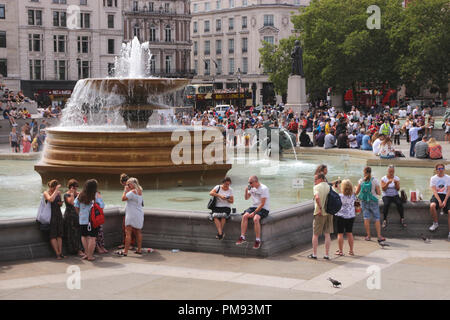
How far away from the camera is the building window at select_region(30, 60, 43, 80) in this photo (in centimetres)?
7550

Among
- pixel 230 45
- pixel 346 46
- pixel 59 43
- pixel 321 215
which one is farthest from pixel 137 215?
pixel 230 45

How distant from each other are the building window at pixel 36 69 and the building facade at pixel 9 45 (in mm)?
2260

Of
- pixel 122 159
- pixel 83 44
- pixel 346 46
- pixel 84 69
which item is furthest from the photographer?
pixel 84 69

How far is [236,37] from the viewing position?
100062 millimetres

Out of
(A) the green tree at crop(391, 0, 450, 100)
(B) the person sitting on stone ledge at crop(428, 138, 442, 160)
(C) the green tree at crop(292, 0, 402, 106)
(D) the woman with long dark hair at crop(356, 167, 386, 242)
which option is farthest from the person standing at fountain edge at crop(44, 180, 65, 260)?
(A) the green tree at crop(391, 0, 450, 100)

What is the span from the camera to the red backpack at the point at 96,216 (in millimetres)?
11055

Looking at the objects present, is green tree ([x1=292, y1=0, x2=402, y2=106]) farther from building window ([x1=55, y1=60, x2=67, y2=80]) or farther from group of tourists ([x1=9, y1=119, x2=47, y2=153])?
group of tourists ([x1=9, y1=119, x2=47, y2=153])

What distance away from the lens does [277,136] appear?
25000mm

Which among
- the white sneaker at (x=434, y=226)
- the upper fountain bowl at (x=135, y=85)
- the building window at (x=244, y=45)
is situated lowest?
the white sneaker at (x=434, y=226)

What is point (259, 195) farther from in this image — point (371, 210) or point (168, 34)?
point (168, 34)

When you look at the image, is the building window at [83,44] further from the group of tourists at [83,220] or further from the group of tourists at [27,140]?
the group of tourists at [83,220]

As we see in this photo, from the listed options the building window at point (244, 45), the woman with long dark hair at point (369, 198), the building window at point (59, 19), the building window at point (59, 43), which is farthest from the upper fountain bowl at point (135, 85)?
the building window at point (244, 45)

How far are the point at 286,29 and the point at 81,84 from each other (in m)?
80.9

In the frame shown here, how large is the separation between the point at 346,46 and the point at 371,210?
4618cm
